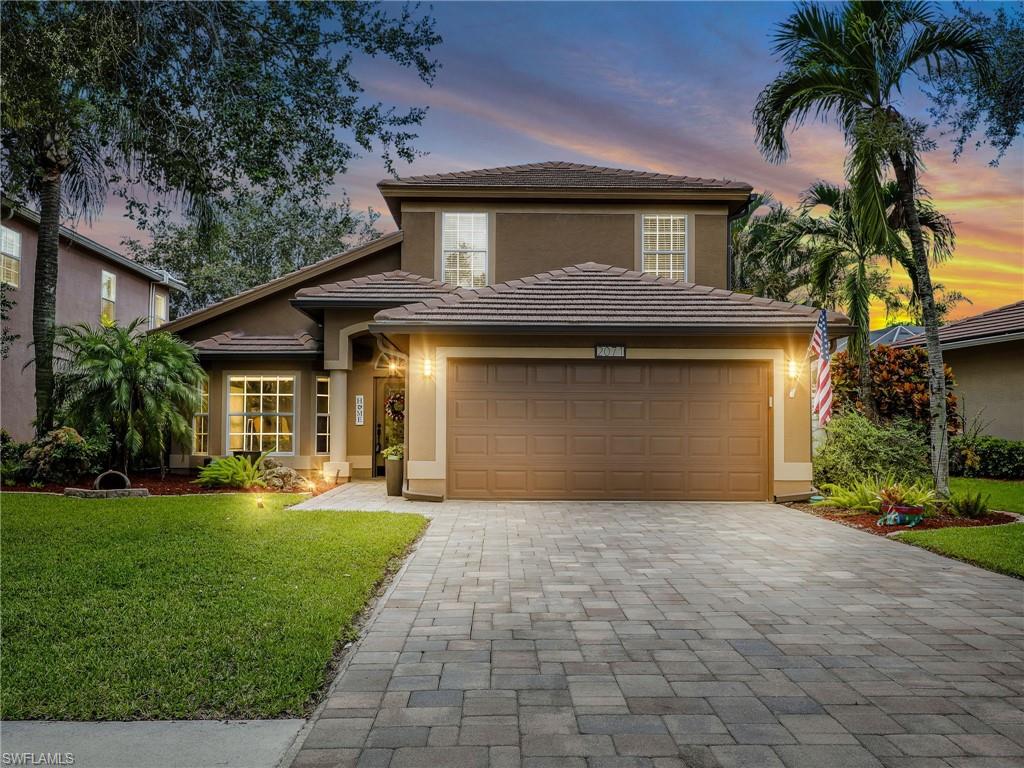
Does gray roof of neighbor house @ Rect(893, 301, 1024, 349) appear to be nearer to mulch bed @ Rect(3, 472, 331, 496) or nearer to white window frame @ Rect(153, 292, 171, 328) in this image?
mulch bed @ Rect(3, 472, 331, 496)

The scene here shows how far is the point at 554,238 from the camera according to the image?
48.9 ft

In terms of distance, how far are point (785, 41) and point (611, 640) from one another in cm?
994

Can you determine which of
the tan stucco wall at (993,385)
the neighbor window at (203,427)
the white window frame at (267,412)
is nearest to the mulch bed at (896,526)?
the tan stucco wall at (993,385)

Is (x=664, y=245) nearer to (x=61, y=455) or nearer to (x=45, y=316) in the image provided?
(x=61, y=455)

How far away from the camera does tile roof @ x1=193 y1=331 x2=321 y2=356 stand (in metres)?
14.4

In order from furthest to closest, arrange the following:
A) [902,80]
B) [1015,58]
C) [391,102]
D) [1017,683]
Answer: [902,80] → [1015,58] → [391,102] → [1017,683]

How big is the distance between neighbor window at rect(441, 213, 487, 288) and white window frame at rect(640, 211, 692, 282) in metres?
3.56

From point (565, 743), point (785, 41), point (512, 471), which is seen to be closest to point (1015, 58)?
point (785, 41)

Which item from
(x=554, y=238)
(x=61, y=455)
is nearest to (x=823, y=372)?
(x=554, y=238)

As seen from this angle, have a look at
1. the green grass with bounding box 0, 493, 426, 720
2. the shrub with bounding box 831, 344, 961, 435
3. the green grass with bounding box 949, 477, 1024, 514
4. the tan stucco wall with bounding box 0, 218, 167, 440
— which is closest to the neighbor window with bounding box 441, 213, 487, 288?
the green grass with bounding box 0, 493, 426, 720

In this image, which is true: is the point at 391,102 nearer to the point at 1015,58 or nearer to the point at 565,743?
the point at 565,743

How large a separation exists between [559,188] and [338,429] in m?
7.05

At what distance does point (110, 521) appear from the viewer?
28.0ft
